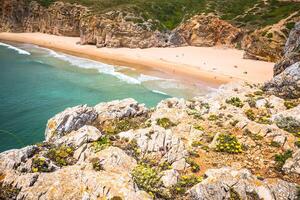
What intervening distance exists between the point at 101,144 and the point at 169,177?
4110 mm

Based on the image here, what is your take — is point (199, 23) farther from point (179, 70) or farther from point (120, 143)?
point (120, 143)

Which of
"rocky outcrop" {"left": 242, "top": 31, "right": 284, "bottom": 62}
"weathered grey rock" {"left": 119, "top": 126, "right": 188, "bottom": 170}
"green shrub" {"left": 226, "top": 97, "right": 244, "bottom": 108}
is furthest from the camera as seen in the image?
"rocky outcrop" {"left": 242, "top": 31, "right": 284, "bottom": 62}

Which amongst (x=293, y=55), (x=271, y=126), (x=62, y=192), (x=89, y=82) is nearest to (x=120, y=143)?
(x=62, y=192)

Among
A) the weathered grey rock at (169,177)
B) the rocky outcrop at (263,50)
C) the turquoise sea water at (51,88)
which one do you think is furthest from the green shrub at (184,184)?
the rocky outcrop at (263,50)

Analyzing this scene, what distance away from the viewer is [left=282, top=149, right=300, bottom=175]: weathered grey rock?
13.1 meters

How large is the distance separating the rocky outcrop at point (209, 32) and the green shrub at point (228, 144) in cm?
6056

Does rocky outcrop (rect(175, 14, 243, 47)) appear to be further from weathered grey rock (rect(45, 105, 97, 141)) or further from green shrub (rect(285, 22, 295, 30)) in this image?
weathered grey rock (rect(45, 105, 97, 141))

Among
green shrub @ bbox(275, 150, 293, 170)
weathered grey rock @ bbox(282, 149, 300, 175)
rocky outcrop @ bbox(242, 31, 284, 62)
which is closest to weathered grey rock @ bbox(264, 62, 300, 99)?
green shrub @ bbox(275, 150, 293, 170)

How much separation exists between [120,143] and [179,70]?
40.2m

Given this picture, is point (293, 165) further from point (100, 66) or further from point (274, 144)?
point (100, 66)

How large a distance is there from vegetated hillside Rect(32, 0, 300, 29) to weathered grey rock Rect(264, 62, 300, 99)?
45.8 m

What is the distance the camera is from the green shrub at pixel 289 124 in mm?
16533

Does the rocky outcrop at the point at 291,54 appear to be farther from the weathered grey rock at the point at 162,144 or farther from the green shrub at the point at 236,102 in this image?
the weathered grey rock at the point at 162,144

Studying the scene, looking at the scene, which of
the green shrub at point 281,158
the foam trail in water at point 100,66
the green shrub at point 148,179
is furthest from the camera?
the foam trail in water at point 100,66
